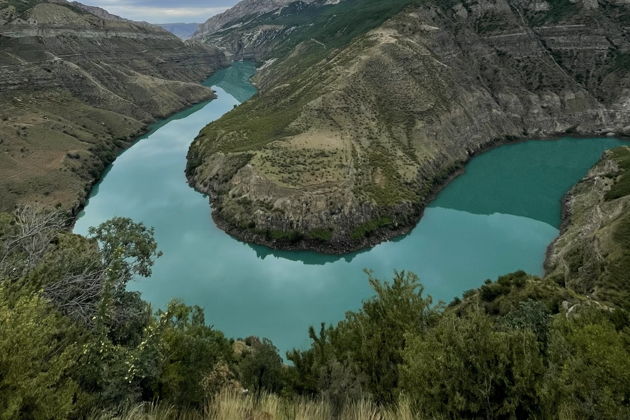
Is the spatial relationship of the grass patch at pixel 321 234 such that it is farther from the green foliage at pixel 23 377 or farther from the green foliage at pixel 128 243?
the green foliage at pixel 23 377

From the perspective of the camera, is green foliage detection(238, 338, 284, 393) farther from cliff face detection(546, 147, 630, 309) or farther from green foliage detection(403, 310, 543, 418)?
cliff face detection(546, 147, 630, 309)

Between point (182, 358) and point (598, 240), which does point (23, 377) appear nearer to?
point (182, 358)

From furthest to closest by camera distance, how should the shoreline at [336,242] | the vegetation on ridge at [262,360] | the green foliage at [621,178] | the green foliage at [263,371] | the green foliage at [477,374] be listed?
the shoreline at [336,242] → the green foliage at [621,178] → the green foliage at [263,371] → the green foliage at [477,374] → the vegetation on ridge at [262,360]

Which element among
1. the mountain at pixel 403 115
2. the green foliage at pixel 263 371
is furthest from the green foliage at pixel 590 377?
the mountain at pixel 403 115

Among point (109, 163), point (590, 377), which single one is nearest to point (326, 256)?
point (590, 377)

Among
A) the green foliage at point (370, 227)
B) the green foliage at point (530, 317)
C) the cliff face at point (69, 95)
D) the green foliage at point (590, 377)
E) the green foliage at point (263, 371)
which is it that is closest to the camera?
the green foliage at point (590, 377)
